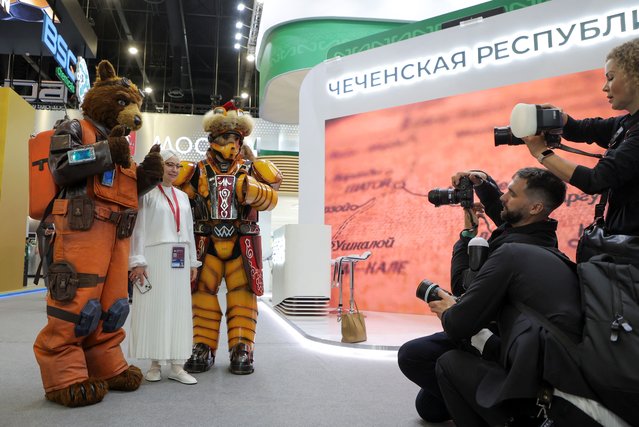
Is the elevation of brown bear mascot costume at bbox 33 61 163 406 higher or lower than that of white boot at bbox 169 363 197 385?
higher

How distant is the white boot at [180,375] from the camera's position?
2.85m

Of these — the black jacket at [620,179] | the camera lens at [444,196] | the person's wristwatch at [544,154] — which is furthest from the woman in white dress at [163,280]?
the black jacket at [620,179]

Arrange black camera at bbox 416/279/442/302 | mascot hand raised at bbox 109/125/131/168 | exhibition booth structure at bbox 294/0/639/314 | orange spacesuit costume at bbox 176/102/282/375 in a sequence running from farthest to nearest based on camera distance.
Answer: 1. exhibition booth structure at bbox 294/0/639/314
2. orange spacesuit costume at bbox 176/102/282/375
3. mascot hand raised at bbox 109/125/131/168
4. black camera at bbox 416/279/442/302

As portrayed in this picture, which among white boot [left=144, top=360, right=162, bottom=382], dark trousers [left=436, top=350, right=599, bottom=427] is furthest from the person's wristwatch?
white boot [left=144, top=360, right=162, bottom=382]

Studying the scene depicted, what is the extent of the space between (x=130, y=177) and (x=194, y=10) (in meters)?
12.6

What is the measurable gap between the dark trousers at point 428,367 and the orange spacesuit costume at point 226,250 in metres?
1.29

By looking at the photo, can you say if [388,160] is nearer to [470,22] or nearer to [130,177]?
[470,22]

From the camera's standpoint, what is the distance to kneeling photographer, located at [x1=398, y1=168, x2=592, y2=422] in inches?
70.3

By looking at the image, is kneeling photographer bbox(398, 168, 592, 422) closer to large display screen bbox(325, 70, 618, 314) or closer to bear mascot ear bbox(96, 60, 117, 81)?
bear mascot ear bbox(96, 60, 117, 81)

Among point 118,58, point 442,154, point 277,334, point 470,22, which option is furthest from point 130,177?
point 118,58

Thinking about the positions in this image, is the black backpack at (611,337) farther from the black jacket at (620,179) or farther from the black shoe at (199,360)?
the black shoe at (199,360)

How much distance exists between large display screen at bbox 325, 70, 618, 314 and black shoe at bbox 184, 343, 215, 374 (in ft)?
12.6

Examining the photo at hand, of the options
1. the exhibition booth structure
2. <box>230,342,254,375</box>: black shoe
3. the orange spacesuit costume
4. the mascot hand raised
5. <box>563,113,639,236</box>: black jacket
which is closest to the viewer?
<box>563,113,639,236</box>: black jacket

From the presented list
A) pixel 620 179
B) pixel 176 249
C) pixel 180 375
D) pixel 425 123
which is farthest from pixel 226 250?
pixel 425 123
